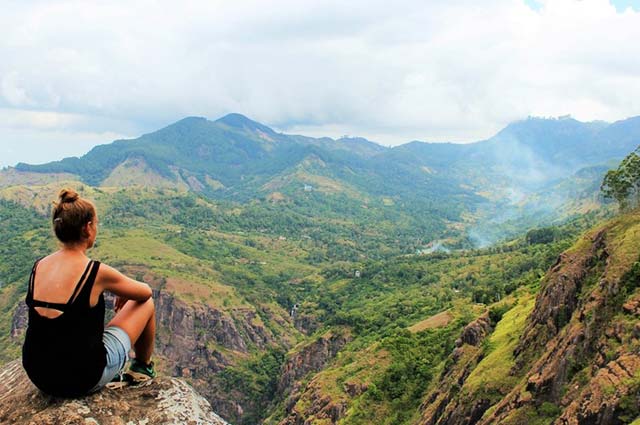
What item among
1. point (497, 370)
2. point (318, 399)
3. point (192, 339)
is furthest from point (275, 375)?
point (497, 370)

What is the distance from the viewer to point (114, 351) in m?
7.00

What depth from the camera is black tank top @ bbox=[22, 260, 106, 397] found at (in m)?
6.41

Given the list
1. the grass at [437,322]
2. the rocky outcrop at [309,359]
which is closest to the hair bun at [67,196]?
the grass at [437,322]

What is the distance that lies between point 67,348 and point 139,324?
1045mm

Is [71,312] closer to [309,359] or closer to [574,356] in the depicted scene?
[574,356]

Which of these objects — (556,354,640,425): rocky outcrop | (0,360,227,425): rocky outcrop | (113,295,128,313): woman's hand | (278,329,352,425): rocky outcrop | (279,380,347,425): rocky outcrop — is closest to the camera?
(0,360,227,425): rocky outcrop

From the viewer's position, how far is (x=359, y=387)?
2168 inches

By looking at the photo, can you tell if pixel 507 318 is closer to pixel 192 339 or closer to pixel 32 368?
pixel 32 368

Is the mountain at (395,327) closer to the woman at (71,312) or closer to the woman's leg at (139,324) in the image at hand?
the woman's leg at (139,324)

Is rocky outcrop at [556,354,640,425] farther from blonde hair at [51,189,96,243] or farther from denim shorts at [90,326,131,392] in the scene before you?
blonde hair at [51,189,96,243]

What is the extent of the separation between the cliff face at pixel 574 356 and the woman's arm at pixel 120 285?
1911 centimetres

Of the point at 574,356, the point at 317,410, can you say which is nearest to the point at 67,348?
the point at 574,356

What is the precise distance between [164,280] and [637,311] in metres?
116

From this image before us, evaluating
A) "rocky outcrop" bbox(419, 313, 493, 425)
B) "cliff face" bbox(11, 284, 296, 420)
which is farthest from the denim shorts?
"cliff face" bbox(11, 284, 296, 420)
